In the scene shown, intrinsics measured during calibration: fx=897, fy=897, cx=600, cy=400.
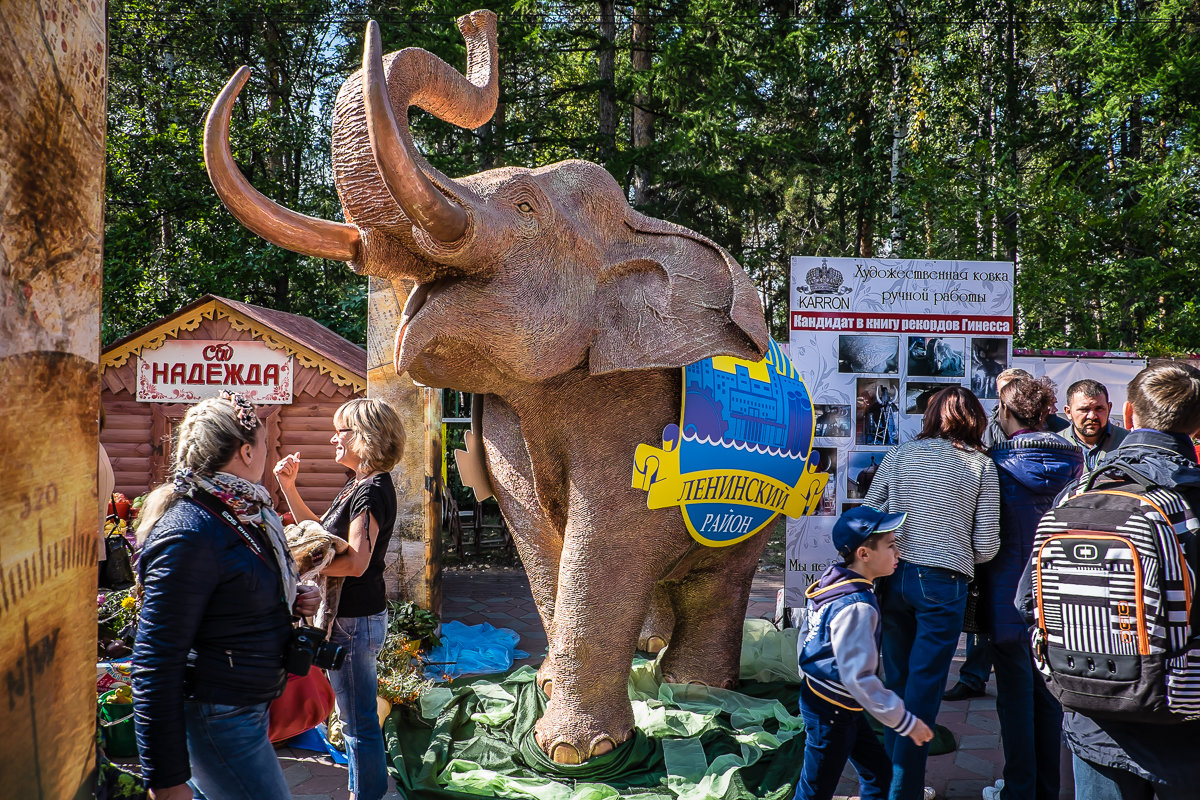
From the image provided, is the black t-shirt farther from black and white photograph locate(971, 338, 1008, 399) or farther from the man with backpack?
black and white photograph locate(971, 338, 1008, 399)

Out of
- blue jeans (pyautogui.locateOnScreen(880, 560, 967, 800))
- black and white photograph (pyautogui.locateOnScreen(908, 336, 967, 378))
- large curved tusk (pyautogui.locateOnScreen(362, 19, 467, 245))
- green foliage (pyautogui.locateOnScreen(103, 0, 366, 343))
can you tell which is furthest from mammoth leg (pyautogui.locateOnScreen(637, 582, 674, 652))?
green foliage (pyautogui.locateOnScreen(103, 0, 366, 343))

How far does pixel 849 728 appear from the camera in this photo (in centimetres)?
275

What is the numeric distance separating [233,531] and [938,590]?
233 centimetres

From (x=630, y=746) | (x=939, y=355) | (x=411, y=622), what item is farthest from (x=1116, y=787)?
(x=411, y=622)

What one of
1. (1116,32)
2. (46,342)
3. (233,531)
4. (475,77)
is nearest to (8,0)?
(46,342)

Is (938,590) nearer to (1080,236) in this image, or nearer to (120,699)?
(120,699)

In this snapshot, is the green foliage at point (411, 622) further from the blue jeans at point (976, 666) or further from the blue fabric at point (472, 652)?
the blue jeans at point (976, 666)

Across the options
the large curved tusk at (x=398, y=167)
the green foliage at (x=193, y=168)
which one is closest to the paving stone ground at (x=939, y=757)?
the large curved tusk at (x=398, y=167)

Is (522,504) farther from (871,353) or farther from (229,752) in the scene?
(871,353)

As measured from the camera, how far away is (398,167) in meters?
2.46

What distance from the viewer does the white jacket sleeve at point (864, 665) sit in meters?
2.54

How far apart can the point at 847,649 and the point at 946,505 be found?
0.86 metres

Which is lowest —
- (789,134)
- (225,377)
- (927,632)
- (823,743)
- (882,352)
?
(823,743)

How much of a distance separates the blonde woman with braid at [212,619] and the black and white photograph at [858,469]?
390 centimetres
